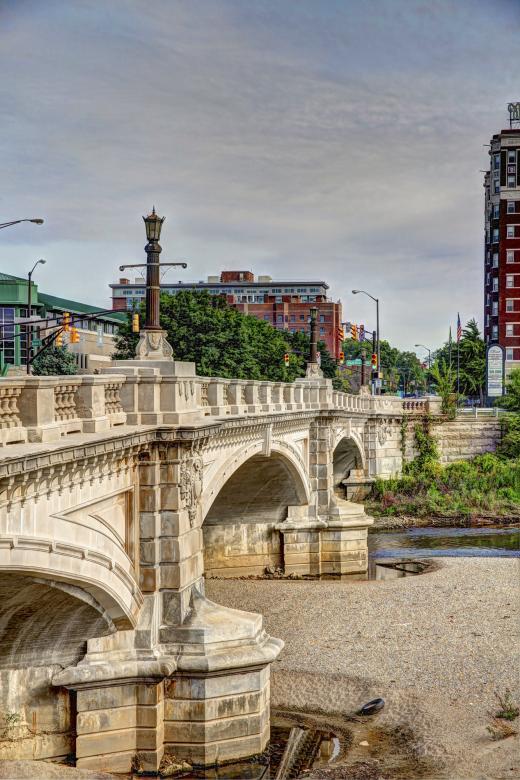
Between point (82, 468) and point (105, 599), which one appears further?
point (105, 599)

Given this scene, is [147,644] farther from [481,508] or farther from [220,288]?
[220,288]

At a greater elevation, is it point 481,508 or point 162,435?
point 162,435

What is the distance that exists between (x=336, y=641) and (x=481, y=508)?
30.9 metres

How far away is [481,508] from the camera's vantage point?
56.8 metres

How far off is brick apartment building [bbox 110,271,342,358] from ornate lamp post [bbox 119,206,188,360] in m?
117

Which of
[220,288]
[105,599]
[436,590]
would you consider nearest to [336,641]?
[436,590]

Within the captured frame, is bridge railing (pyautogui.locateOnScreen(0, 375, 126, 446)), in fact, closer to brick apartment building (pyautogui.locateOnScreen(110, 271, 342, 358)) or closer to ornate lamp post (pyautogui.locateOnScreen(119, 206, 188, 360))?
ornate lamp post (pyautogui.locateOnScreen(119, 206, 188, 360))

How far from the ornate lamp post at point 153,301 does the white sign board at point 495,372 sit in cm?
5321

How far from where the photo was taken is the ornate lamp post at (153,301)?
18413 millimetres

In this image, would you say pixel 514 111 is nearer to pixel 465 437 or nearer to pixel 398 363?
pixel 465 437

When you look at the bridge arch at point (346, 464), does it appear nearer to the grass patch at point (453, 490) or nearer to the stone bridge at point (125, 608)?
the grass patch at point (453, 490)

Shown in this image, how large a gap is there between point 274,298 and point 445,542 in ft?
343

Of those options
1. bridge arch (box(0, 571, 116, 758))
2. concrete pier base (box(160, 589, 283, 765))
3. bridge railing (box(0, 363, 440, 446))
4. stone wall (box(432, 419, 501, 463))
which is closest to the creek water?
stone wall (box(432, 419, 501, 463))

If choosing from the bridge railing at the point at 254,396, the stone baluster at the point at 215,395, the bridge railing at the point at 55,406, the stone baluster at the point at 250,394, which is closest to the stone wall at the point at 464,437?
the bridge railing at the point at 254,396
